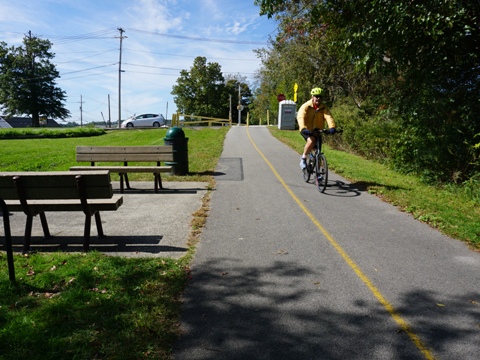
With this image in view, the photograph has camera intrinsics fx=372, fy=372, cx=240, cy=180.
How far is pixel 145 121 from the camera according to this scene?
42.3 m

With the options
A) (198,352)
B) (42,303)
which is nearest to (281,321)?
(198,352)


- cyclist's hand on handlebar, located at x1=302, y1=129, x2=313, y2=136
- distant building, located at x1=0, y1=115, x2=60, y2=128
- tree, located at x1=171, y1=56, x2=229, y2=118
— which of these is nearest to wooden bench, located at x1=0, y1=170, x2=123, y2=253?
cyclist's hand on handlebar, located at x1=302, y1=129, x2=313, y2=136

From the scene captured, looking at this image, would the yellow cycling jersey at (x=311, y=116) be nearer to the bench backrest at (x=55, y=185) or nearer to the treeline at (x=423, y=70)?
the treeline at (x=423, y=70)

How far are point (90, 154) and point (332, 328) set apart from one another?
7.91m

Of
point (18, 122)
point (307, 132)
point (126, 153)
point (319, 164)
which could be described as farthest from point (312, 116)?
point (18, 122)

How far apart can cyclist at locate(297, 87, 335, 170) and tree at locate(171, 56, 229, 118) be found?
6422 centimetres

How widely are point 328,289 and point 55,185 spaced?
11.5ft

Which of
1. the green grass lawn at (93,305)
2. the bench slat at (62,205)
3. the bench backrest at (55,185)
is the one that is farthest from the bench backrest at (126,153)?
the bench backrest at (55,185)

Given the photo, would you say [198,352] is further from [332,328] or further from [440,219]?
[440,219]

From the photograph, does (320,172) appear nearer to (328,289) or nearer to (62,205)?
(328,289)

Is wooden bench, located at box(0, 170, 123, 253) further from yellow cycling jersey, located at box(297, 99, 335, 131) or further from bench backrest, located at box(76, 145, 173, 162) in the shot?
yellow cycling jersey, located at box(297, 99, 335, 131)

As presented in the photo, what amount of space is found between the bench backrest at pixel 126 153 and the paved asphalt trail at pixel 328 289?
116 inches

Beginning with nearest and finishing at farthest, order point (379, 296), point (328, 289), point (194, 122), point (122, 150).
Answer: point (379, 296) < point (328, 289) < point (122, 150) < point (194, 122)

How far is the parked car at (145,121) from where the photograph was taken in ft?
138
